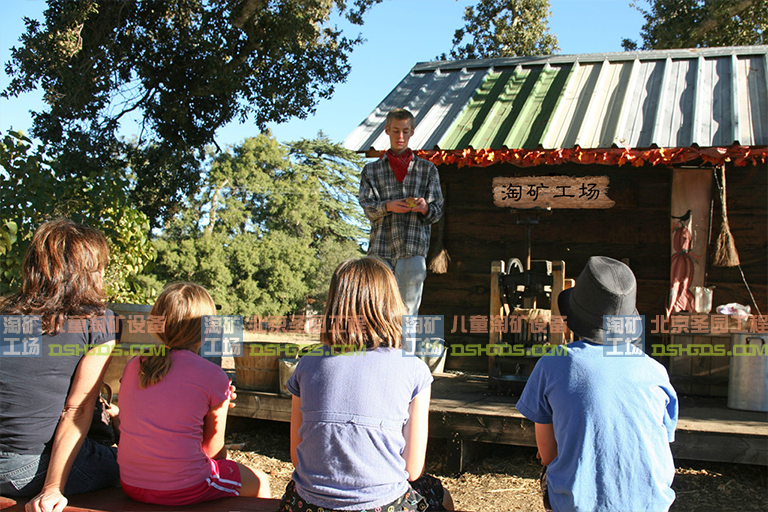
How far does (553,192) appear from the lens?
600 centimetres

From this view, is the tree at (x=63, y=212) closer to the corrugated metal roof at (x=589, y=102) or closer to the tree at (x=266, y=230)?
the corrugated metal roof at (x=589, y=102)

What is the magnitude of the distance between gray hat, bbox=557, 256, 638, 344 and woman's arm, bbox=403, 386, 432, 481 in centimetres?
59

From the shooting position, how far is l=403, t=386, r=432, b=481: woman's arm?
2168mm

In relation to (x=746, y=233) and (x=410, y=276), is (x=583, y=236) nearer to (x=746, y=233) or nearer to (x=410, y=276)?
(x=746, y=233)

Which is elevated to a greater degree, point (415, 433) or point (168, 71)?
point (168, 71)

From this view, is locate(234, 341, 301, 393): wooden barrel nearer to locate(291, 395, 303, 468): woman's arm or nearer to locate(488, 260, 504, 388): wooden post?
locate(488, 260, 504, 388): wooden post

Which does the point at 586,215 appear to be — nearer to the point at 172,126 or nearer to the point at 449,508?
the point at 449,508

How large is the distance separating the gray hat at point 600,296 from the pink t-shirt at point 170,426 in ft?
4.76

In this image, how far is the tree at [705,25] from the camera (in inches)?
451

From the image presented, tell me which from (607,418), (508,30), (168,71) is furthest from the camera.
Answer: (508,30)

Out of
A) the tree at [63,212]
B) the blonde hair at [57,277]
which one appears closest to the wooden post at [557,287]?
the blonde hair at [57,277]

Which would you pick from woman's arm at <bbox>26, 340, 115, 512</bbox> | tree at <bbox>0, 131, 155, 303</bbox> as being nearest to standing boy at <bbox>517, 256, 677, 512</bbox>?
woman's arm at <bbox>26, 340, 115, 512</bbox>

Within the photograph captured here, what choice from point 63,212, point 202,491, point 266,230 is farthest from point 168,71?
point 266,230

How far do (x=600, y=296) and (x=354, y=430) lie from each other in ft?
3.08
